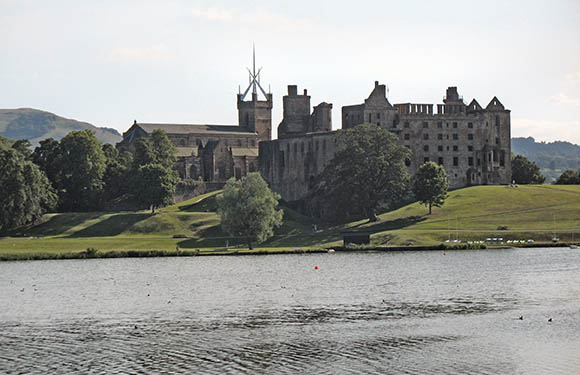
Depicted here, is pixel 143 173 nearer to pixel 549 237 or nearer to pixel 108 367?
pixel 549 237

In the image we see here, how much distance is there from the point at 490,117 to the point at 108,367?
14061 centimetres

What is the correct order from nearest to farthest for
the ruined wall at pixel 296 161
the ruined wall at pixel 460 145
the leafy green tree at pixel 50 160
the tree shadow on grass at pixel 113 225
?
the tree shadow on grass at pixel 113 225, the leafy green tree at pixel 50 160, the ruined wall at pixel 460 145, the ruined wall at pixel 296 161

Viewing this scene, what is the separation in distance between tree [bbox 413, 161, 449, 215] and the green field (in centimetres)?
230

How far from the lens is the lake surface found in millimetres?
49312

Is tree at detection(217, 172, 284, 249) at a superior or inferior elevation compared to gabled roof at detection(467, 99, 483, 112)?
inferior

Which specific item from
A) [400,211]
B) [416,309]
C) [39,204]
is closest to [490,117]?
[400,211]

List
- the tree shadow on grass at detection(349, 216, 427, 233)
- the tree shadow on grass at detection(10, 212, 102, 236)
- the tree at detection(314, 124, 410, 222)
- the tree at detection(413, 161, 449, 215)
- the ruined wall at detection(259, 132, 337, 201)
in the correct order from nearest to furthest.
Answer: the tree shadow on grass at detection(349, 216, 427, 233) → the tree at detection(413, 161, 449, 215) → the tree at detection(314, 124, 410, 222) → the tree shadow on grass at detection(10, 212, 102, 236) → the ruined wall at detection(259, 132, 337, 201)

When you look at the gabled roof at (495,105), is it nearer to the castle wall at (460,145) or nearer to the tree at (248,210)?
the castle wall at (460,145)

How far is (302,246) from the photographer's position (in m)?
132

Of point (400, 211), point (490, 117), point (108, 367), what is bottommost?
point (108, 367)

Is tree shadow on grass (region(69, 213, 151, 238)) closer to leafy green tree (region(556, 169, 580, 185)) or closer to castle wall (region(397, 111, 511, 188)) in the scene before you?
Answer: castle wall (region(397, 111, 511, 188))

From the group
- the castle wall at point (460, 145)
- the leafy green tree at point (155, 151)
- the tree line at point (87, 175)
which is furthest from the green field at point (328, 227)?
the leafy green tree at point (155, 151)

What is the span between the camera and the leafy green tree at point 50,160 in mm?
168375

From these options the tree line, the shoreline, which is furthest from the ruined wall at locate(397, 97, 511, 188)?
the shoreline
